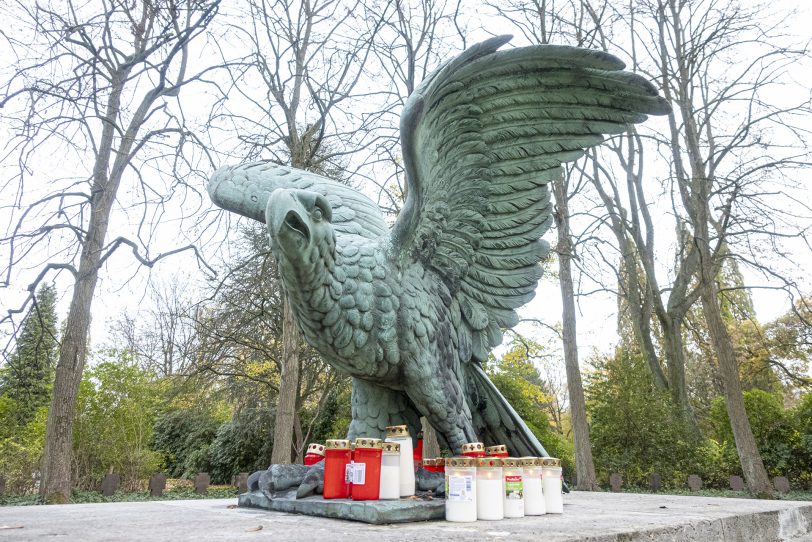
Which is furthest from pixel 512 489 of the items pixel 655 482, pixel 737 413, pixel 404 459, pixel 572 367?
pixel 655 482

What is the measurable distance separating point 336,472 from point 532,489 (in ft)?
2.76

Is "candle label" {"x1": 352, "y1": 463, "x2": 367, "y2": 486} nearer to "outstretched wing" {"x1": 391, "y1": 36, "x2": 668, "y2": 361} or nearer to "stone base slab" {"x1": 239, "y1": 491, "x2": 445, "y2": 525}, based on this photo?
"stone base slab" {"x1": 239, "y1": 491, "x2": 445, "y2": 525}

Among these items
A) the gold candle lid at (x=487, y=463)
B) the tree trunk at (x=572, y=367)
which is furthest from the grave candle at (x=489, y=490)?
the tree trunk at (x=572, y=367)

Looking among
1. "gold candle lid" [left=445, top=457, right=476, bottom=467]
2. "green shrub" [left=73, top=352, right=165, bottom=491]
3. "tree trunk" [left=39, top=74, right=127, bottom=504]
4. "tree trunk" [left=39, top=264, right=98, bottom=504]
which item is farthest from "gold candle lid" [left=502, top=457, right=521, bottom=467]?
"green shrub" [left=73, top=352, right=165, bottom=491]

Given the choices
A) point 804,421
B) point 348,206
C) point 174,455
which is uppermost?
point 348,206

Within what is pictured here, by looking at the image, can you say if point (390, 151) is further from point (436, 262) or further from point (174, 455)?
point (174, 455)

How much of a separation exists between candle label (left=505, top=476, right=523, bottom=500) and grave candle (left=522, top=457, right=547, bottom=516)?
10 centimetres

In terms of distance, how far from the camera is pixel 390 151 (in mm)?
9180

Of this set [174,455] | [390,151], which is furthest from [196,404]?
[390,151]

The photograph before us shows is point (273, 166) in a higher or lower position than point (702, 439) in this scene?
higher

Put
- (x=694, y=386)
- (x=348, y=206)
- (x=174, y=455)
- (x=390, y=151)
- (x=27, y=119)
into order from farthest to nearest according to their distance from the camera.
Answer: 1. (x=694, y=386)
2. (x=174, y=455)
3. (x=390, y=151)
4. (x=27, y=119)
5. (x=348, y=206)

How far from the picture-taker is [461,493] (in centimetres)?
202

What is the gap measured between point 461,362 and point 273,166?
1542 mm

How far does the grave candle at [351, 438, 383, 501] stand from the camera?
6.93ft
